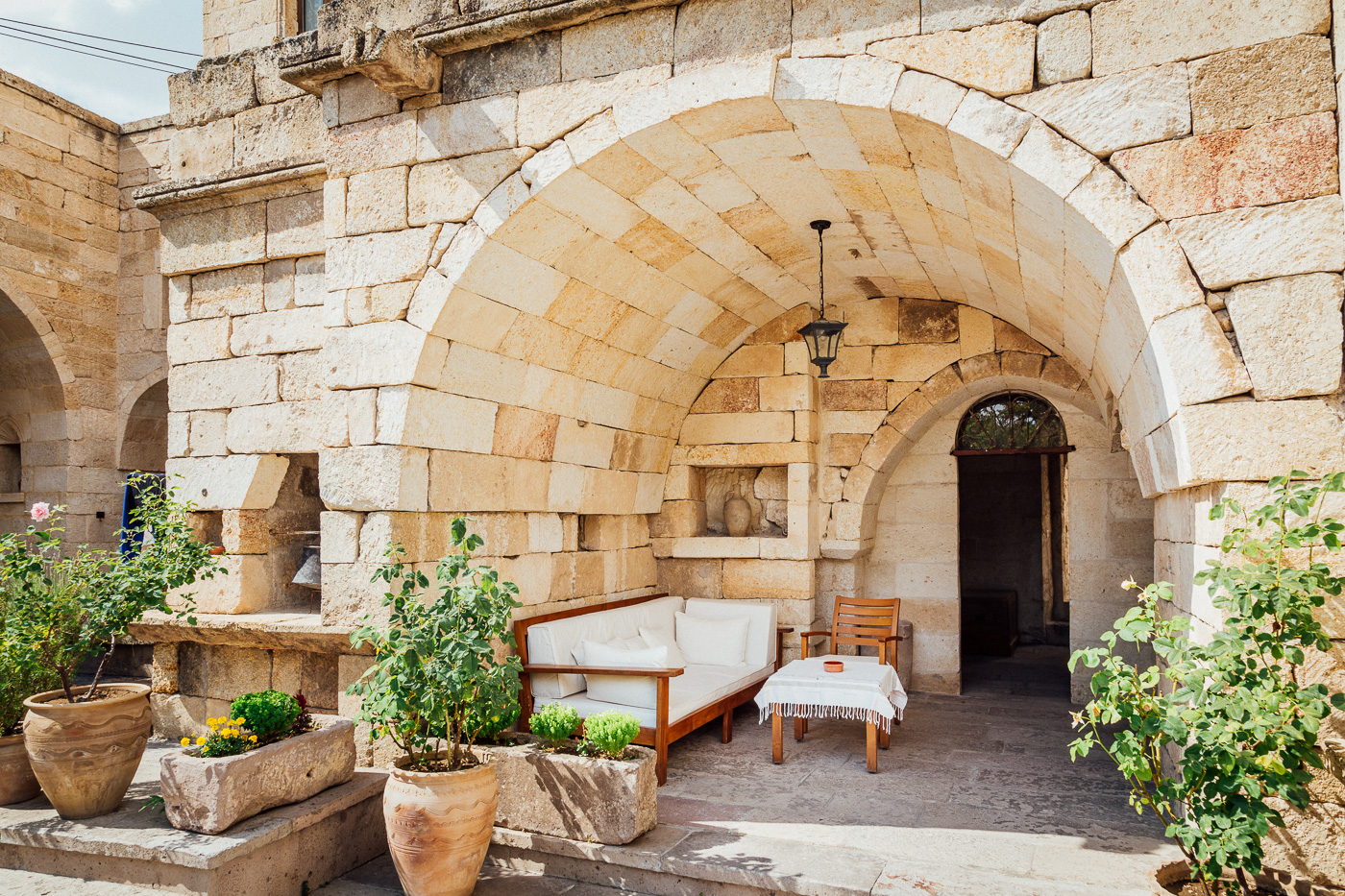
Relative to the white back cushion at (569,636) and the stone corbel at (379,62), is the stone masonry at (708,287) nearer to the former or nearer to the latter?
the stone corbel at (379,62)

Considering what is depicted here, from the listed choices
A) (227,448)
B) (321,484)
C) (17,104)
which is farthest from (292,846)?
(17,104)

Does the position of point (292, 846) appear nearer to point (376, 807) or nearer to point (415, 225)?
point (376, 807)

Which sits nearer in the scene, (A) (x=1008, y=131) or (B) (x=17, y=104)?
(A) (x=1008, y=131)

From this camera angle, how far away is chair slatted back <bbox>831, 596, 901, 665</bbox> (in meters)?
5.50

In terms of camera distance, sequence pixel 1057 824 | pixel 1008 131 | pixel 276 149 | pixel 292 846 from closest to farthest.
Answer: pixel 1008 131 < pixel 292 846 < pixel 1057 824 < pixel 276 149

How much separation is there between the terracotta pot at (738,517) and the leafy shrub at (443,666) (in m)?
2.98

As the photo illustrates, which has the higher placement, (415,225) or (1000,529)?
(415,225)

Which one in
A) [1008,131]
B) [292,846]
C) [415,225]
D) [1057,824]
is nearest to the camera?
[1008,131]

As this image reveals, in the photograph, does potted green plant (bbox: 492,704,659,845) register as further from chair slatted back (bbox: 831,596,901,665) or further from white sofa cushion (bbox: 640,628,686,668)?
chair slatted back (bbox: 831,596,901,665)

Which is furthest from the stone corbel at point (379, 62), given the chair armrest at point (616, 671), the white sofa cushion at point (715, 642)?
the white sofa cushion at point (715, 642)

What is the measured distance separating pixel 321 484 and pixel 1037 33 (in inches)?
137

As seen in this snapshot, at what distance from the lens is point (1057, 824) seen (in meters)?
3.49

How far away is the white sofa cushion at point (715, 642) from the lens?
18.0 ft

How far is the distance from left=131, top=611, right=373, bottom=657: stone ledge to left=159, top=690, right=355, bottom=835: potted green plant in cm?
48
